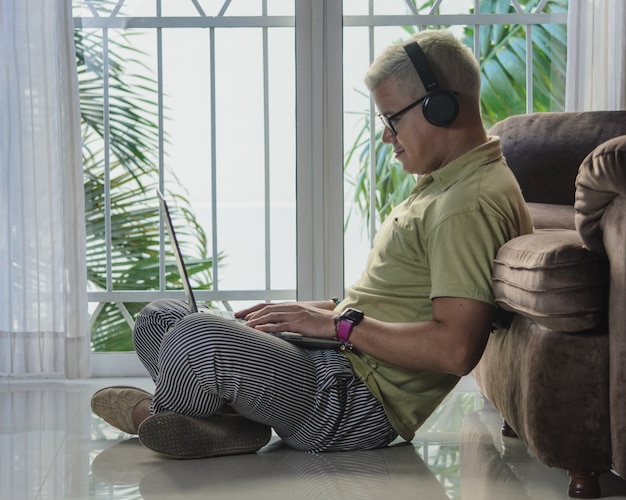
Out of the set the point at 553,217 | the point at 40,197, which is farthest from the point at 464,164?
the point at 40,197

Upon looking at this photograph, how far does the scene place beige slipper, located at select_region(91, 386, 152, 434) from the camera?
223cm

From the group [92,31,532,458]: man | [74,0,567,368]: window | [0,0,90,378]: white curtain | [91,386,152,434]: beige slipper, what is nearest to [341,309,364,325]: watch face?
[92,31,532,458]: man

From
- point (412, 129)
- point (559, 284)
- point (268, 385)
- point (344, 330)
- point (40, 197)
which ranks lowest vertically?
point (268, 385)

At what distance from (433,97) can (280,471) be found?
0.84 meters

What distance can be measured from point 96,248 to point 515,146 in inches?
60.4

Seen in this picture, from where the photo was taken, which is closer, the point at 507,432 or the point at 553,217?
the point at 507,432

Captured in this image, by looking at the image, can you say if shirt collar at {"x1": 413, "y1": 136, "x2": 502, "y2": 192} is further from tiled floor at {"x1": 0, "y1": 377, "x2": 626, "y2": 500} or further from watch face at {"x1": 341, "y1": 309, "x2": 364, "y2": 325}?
tiled floor at {"x1": 0, "y1": 377, "x2": 626, "y2": 500}

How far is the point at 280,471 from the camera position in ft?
6.46

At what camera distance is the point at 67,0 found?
10.1 feet

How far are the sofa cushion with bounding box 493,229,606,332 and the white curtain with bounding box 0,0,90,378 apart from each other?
184cm

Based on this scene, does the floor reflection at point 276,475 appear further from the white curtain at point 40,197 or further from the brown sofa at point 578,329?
the white curtain at point 40,197

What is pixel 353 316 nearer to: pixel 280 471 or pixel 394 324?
pixel 394 324

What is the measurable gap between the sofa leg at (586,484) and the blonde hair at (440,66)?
782 millimetres

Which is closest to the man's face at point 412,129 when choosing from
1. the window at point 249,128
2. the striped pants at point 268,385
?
the striped pants at point 268,385
